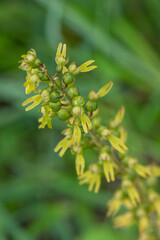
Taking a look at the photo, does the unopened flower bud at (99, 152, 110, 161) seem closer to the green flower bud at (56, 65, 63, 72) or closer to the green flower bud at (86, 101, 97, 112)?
the green flower bud at (86, 101, 97, 112)

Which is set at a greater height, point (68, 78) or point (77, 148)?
point (68, 78)

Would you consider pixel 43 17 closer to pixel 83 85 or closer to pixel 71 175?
pixel 83 85

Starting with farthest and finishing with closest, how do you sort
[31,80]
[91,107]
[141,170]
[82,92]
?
1. [82,92]
2. [141,170]
3. [91,107]
4. [31,80]

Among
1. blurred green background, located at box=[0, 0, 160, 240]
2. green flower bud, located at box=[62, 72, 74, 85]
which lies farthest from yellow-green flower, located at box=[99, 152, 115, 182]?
blurred green background, located at box=[0, 0, 160, 240]

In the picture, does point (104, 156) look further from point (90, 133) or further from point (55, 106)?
point (55, 106)

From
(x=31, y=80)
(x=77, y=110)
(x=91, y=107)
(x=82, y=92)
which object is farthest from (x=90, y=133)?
(x=82, y=92)

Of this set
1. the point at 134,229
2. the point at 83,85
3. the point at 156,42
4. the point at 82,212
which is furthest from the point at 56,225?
the point at 156,42

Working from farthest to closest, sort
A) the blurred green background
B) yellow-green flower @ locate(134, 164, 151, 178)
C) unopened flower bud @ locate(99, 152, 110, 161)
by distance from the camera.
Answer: the blurred green background < yellow-green flower @ locate(134, 164, 151, 178) < unopened flower bud @ locate(99, 152, 110, 161)
